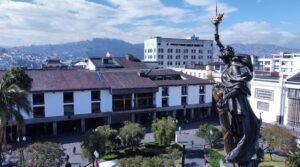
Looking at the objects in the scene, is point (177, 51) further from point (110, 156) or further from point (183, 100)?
point (110, 156)

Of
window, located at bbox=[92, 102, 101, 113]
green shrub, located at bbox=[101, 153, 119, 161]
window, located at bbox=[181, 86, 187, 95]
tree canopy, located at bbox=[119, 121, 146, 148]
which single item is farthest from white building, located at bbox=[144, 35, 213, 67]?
green shrub, located at bbox=[101, 153, 119, 161]

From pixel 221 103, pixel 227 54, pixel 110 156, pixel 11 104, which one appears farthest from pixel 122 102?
pixel 221 103

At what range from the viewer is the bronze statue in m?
11.3

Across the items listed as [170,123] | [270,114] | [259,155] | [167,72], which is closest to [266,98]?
[270,114]

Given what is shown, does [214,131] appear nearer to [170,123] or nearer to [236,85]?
[170,123]

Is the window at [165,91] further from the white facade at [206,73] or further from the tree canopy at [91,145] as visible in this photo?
the tree canopy at [91,145]

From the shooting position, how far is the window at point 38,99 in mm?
50781

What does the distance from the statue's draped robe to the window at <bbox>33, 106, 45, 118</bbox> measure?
45621 millimetres

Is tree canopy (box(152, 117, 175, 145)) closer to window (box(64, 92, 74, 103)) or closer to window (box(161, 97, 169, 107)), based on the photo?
window (box(64, 92, 74, 103))

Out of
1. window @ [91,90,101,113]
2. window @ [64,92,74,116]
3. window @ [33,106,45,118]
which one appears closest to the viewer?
window @ [33,106,45,118]

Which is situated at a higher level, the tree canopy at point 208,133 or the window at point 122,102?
the window at point 122,102

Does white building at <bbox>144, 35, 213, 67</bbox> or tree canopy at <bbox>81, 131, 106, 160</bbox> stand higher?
white building at <bbox>144, 35, 213, 67</bbox>

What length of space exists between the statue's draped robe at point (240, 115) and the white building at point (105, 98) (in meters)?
44.3

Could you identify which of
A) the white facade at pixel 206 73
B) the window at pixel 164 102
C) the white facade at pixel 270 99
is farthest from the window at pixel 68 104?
the white facade at pixel 206 73
